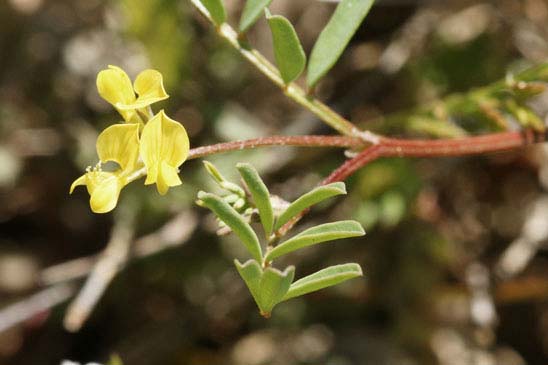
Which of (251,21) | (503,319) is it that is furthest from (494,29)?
(251,21)

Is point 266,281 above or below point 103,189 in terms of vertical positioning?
below

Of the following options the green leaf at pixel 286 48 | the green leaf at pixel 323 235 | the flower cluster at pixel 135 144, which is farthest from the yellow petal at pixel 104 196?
the green leaf at pixel 286 48

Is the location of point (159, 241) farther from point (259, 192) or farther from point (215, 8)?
point (259, 192)

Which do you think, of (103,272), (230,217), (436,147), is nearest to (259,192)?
(230,217)

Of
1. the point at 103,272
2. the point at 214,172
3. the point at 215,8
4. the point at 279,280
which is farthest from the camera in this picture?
the point at 103,272

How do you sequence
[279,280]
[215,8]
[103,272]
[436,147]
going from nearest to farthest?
[279,280]
[215,8]
[436,147]
[103,272]

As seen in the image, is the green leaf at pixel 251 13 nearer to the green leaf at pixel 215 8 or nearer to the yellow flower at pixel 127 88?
the green leaf at pixel 215 8

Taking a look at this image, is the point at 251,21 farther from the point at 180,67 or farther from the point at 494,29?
the point at 494,29

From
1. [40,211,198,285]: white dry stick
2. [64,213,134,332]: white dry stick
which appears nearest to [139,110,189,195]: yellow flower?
[64,213,134,332]: white dry stick
